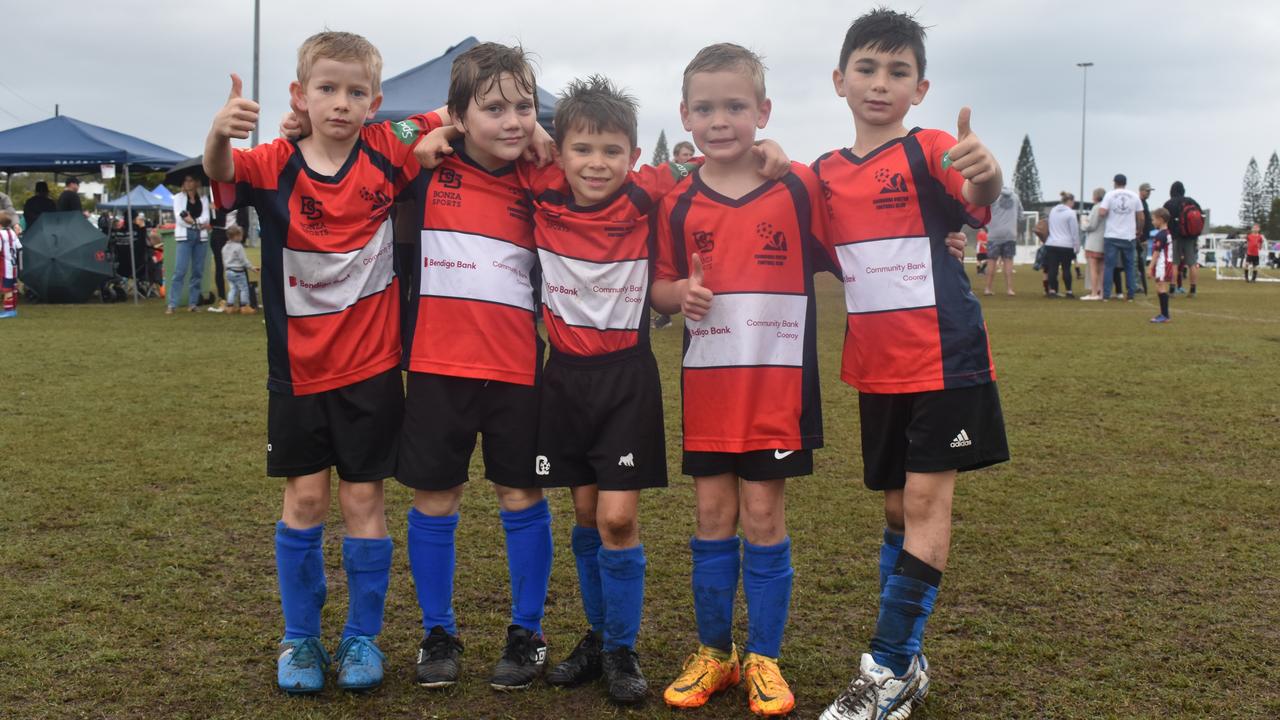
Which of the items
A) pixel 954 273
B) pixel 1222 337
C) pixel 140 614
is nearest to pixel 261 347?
pixel 140 614

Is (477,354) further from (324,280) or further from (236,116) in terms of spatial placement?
(236,116)

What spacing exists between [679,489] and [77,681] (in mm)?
3018

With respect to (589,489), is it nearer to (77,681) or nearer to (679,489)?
(77,681)

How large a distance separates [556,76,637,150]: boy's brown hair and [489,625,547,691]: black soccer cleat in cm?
151

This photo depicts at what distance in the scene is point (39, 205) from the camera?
1834cm

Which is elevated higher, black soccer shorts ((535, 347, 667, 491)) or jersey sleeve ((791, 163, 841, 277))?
jersey sleeve ((791, 163, 841, 277))

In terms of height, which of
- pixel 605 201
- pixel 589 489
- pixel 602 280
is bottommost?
pixel 589 489

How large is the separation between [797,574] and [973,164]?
1.90 meters

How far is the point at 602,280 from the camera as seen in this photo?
3.14 m

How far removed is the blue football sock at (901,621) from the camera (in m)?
2.91

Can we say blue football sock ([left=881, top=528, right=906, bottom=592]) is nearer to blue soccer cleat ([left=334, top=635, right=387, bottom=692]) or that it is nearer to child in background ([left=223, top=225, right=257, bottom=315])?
blue soccer cleat ([left=334, top=635, right=387, bottom=692])

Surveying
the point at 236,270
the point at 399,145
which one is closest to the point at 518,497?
the point at 399,145

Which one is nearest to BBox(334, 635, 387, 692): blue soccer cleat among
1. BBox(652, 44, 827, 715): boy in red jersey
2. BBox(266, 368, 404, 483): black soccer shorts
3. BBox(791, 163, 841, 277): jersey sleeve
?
BBox(266, 368, 404, 483): black soccer shorts

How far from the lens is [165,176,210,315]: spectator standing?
14.7 metres
